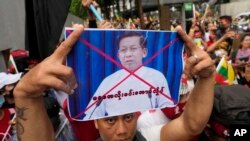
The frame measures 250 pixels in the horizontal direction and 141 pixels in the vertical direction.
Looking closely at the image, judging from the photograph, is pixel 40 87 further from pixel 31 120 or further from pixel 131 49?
pixel 131 49

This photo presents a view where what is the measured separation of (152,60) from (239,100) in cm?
91

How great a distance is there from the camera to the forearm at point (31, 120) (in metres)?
1.78

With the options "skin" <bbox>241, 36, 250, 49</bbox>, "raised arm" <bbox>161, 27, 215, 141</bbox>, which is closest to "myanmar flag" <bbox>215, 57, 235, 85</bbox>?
"raised arm" <bbox>161, 27, 215, 141</bbox>

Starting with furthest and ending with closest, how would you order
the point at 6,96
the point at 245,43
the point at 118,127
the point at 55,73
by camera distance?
the point at 245,43 → the point at 6,96 → the point at 118,127 → the point at 55,73

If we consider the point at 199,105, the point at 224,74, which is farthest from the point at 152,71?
the point at 224,74

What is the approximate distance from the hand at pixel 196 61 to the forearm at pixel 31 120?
73 cm

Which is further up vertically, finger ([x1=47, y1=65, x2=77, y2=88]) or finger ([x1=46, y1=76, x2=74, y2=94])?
finger ([x1=47, y1=65, x2=77, y2=88])

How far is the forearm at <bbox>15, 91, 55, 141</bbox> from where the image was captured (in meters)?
1.78

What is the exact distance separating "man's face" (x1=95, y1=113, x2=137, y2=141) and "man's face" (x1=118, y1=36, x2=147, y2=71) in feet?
1.07

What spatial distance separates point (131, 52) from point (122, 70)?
96 mm

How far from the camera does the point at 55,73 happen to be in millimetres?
1621

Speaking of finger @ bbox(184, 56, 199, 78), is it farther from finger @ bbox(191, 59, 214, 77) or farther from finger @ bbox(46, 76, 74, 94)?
finger @ bbox(46, 76, 74, 94)

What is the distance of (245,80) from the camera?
4.60 metres

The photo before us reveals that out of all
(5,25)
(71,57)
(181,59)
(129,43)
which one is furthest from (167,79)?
(5,25)
